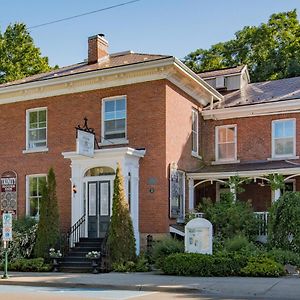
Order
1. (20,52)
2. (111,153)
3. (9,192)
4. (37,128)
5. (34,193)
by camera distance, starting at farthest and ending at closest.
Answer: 1. (20,52)
2. (9,192)
3. (37,128)
4. (34,193)
5. (111,153)

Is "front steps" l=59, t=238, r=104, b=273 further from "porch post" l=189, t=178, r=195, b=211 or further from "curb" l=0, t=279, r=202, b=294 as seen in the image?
"porch post" l=189, t=178, r=195, b=211

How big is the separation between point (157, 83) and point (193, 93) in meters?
2.93

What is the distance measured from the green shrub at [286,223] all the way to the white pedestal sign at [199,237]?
269 centimetres

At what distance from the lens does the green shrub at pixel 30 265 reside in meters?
19.5

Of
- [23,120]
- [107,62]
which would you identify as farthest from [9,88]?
[107,62]

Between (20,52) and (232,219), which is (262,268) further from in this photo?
(20,52)

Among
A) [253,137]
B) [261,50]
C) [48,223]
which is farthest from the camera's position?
[261,50]

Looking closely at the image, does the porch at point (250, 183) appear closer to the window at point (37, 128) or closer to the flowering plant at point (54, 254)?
the flowering plant at point (54, 254)

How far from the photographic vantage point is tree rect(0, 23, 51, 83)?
41.6m

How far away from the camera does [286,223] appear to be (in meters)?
19.3

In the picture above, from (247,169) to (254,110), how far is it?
2.99 m

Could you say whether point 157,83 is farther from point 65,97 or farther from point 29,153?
point 29,153

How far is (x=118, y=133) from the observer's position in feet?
73.5

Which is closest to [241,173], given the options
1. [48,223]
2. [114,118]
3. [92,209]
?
[114,118]
